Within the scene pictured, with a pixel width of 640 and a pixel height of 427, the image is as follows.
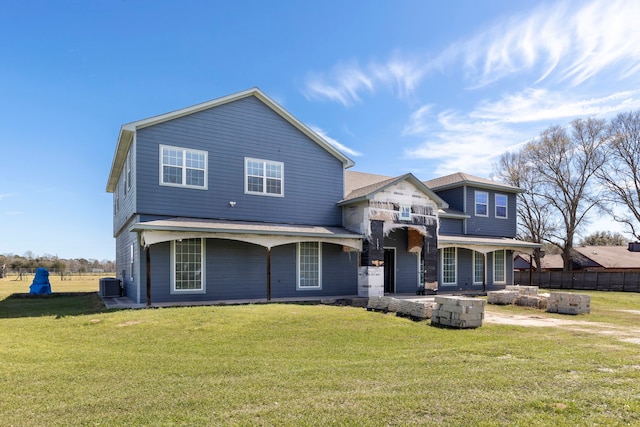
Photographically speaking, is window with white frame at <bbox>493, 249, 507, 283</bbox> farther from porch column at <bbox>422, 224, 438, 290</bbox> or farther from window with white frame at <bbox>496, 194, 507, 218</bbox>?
porch column at <bbox>422, 224, 438, 290</bbox>

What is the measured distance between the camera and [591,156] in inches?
1323

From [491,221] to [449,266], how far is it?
4.22 metres

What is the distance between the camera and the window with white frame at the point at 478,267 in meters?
21.9

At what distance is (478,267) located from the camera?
72.5ft

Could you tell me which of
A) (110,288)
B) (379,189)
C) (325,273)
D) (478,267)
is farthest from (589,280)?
(110,288)

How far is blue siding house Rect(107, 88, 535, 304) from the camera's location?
13.9 meters

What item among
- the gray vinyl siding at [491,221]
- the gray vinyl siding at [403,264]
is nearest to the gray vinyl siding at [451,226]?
the gray vinyl siding at [491,221]

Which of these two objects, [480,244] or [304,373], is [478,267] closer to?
[480,244]

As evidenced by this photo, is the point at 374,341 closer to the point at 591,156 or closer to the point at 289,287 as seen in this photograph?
the point at 289,287

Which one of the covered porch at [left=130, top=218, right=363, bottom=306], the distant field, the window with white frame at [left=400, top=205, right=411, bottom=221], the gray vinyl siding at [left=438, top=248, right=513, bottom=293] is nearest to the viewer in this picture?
the covered porch at [left=130, top=218, right=363, bottom=306]

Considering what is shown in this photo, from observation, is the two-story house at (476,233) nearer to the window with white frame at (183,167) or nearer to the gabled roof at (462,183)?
the gabled roof at (462,183)

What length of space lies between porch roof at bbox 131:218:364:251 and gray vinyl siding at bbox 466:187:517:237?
8.90m

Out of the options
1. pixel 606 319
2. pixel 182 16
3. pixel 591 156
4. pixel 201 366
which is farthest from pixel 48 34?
pixel 591 156

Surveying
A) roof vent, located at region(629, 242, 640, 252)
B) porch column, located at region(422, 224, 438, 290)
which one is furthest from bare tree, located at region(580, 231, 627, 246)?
porch column, located at region(422, 224, 438, 290)
